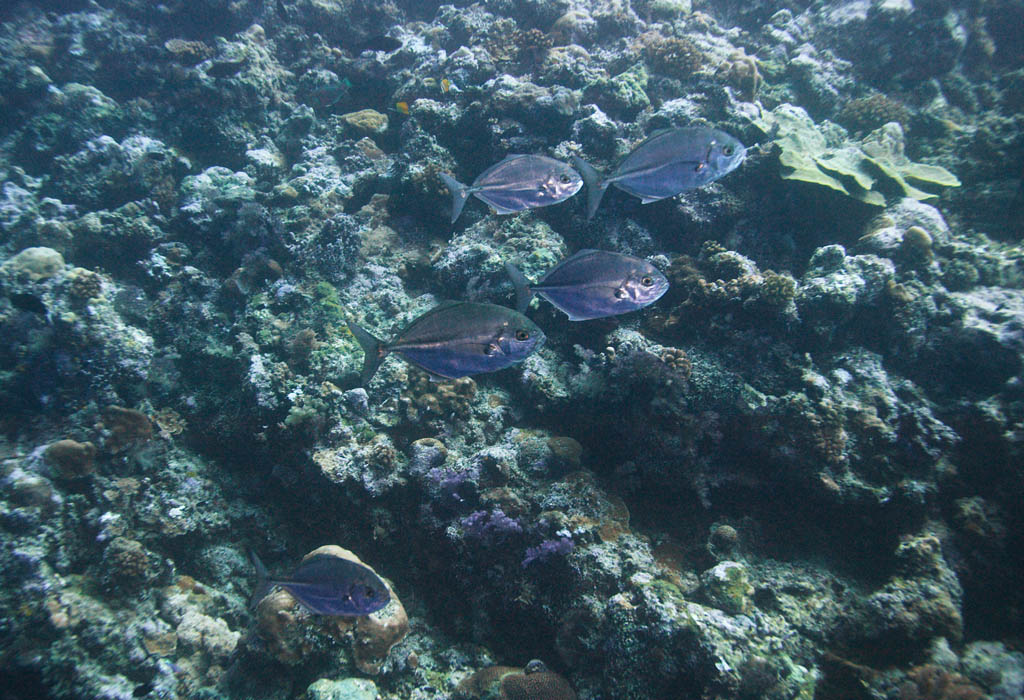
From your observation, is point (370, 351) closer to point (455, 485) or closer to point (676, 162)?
point (455, 485)

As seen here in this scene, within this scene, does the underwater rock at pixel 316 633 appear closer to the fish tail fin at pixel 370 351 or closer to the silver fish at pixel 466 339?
the fish tail fin at pixel 370 351

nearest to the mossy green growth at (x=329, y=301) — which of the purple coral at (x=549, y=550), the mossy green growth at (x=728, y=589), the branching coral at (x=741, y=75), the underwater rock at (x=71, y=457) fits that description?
the underwater rock at (x=71, y=457)

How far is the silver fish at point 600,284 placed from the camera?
3.19 m

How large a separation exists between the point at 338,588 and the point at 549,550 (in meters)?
1.80

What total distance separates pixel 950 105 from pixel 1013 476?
9.09 meters

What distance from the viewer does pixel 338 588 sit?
9.78 feet

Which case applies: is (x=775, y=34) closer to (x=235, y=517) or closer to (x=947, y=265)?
(x=947, y=265)

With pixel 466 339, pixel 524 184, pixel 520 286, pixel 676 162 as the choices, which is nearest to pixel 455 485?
pixel 466 339

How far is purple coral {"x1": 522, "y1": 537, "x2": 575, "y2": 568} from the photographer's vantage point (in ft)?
12.4

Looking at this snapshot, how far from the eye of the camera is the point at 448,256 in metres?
5.58

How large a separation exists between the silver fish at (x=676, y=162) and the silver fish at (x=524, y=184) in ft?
1.10

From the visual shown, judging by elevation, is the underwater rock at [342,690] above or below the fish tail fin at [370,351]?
below

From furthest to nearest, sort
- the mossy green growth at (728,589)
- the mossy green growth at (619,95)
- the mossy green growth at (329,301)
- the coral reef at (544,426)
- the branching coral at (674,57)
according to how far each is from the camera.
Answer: the branching coral at (674,57)
the mossy green growth at (619,95)
the mossy green growth at (329,301)
the coral reef at (544,426)
the mossy green growth at (728,589)

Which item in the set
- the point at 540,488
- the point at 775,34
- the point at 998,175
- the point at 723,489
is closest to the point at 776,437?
the point at 723,489
